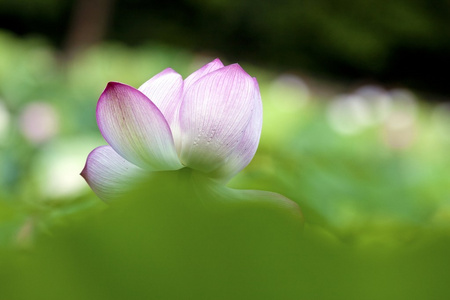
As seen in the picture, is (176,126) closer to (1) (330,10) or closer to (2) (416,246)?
(2) (416,246)

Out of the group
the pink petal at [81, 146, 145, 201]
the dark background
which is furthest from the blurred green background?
the dark background

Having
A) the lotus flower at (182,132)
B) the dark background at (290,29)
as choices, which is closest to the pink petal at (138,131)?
the lotus flower at (182,132)

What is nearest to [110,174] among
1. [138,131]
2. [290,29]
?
[138,131]

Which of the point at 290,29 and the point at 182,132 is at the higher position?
the point at 290,29

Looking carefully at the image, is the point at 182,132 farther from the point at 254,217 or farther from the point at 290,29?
the point at 290,29

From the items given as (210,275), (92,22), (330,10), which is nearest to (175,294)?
(210,275)

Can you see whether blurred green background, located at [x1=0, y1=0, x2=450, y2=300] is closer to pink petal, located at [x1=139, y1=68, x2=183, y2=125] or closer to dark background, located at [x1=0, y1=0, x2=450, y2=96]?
pink petal, located at [x1=139, y1=68, x2=183, y2=125]

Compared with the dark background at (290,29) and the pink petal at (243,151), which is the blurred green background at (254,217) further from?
the dark background at (290,29)
